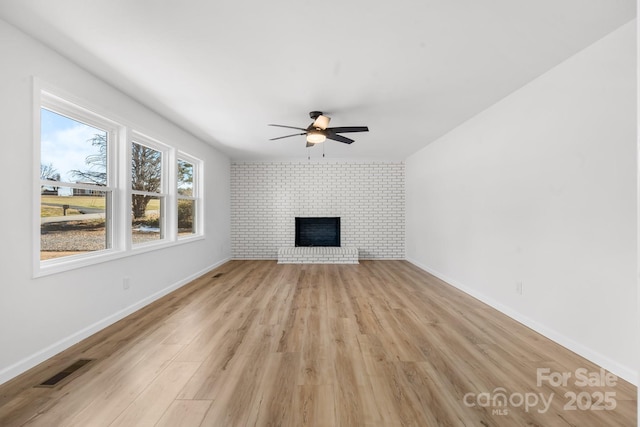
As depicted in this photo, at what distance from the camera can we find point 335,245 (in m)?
6.80

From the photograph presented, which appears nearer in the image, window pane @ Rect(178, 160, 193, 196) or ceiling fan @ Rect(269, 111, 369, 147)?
ceiling fan @ Rect(269, 111, 369, 147)

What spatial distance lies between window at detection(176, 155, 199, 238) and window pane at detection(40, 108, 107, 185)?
4.82ft

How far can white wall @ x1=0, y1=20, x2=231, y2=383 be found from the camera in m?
1.88

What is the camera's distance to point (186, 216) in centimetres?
486

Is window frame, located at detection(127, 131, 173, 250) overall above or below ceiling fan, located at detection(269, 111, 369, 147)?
below

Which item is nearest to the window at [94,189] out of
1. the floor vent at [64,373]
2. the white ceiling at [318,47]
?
the white ceiling at [318,47]

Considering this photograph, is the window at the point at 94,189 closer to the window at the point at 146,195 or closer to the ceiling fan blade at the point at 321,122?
the window at the point at 146,195

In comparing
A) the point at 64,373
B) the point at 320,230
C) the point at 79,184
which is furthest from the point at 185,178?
the point at 64,373

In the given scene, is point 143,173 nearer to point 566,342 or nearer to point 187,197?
point 187,197

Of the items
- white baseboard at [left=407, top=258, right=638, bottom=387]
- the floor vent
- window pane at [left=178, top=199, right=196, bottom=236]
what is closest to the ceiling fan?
window pane at [left=178, top=199, right=196, bottom=236]

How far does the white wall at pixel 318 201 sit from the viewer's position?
6758 millimetres

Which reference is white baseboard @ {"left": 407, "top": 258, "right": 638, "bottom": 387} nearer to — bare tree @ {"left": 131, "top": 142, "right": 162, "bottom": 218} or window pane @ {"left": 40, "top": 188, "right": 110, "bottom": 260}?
window pane @ {"left": 40, "top": 188, "right": 110, "bottom": 260}

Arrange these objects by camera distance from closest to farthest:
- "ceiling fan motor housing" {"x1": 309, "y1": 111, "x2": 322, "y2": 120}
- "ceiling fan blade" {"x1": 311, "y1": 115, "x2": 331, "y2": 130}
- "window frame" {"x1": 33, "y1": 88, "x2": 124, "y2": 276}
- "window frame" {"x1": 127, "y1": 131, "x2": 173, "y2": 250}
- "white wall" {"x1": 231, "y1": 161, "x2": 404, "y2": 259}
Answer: "window frame" {"x1": 33, "y1": 88, "x2": 124, "y2": 276} → "ceiling fan blade" {"x1": 311, "y1": 115, "x2": 331, "y2": 130} → "ceiling fan motor housing" {"x1": 309, "y1": 111, "x2": 322, "y2": 120} → "window frame" {"x1": 127, "y1": 131, "x2": 173, "y2": 250} → "white wall" {"x1": 231, "y1": 161, "x2": 404, "y2": 259}

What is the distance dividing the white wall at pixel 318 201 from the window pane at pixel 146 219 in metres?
2.75
